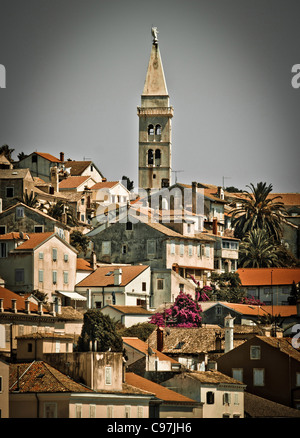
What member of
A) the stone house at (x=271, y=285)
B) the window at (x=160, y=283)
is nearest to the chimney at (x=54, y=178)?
the stone house at (x=271, y=285)

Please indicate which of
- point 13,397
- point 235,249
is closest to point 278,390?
point 13,397

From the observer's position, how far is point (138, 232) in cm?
11488

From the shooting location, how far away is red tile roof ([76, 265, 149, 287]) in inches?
4203

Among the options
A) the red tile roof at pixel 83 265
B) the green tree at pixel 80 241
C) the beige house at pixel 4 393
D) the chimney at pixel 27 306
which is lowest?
the beige house at pixel 4 393

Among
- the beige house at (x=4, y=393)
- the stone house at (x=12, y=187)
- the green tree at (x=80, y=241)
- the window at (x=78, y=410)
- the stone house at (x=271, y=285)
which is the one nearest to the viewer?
the beige house at (x=4, y=393)

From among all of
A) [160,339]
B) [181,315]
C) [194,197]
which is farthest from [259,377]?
[194,197]

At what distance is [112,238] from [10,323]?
31339 mm

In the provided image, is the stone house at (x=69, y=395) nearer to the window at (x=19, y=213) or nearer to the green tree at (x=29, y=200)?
the window at (x=19, y=213)

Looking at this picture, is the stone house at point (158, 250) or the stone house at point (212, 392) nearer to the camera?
the stone house at point (212, 392)

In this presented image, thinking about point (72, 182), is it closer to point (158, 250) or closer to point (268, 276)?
point (268, 276)

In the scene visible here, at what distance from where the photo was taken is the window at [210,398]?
7822 cm

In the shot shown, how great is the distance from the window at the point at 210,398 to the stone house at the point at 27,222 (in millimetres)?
35958

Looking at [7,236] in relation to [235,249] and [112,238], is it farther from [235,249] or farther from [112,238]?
[235,249]

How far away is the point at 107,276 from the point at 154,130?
50.8m
